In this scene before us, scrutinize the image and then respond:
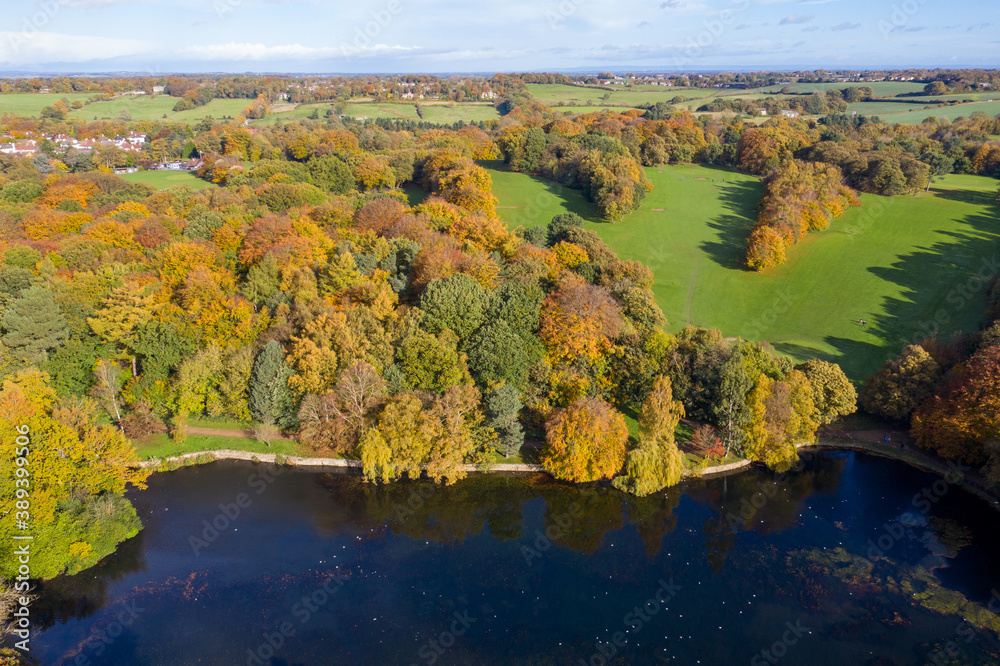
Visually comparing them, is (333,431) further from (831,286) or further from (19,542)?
(831,286)

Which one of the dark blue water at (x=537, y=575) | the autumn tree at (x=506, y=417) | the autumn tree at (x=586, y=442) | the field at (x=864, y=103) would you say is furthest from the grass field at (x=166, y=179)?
the field at (x=864, y=103)

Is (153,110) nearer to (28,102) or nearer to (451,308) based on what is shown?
(28,102)

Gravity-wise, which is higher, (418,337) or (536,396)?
(418,337)

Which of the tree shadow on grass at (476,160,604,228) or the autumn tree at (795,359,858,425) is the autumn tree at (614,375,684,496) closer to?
the autumn tree at (795,359,858,425)

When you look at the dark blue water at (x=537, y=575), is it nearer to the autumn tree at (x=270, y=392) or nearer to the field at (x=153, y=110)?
the autumn tree at (x=270, y=392)

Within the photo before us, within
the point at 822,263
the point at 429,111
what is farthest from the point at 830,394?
the point at 429,111

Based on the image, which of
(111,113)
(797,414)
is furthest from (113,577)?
(111,113)
